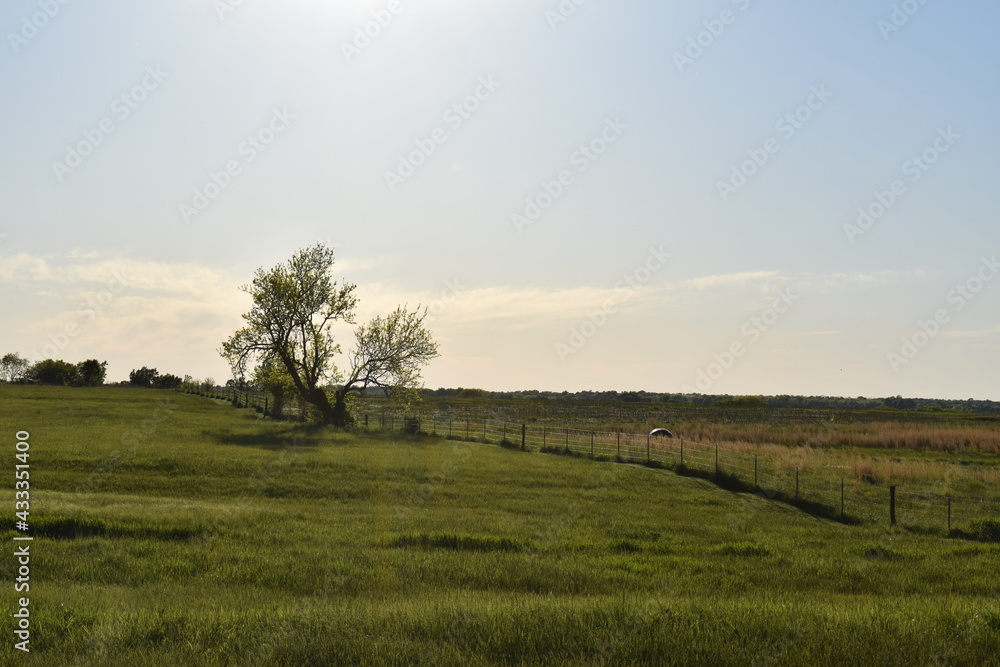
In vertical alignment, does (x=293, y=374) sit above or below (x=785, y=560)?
above

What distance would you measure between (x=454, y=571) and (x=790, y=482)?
72.9 feet

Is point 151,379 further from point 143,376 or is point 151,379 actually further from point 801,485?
point 801,485

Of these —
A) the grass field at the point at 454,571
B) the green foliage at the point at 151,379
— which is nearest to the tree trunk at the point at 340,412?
the grass field at the point at 454,571

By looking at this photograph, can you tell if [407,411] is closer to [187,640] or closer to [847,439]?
[847,439]

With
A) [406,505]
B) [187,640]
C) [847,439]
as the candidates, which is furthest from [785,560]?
[847,439]

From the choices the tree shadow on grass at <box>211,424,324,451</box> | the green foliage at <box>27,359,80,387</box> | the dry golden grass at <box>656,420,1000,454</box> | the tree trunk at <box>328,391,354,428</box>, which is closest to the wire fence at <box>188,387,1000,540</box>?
the tree trunk at <box>328,391,354,428</box>

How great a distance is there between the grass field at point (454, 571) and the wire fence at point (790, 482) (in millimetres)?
1694

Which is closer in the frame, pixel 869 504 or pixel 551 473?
pixel 869 504

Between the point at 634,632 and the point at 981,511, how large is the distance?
78.7 feet

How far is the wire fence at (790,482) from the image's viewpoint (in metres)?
23.4

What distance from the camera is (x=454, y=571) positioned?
39.9 feet

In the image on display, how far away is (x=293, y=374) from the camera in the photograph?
51562 mm

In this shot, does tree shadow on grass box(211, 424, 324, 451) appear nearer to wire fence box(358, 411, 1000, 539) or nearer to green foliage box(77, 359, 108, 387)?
wire fence box(358, 411, 1000, 539)

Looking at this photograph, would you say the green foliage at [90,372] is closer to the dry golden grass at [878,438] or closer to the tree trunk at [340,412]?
the tree trunk at [340,412]
